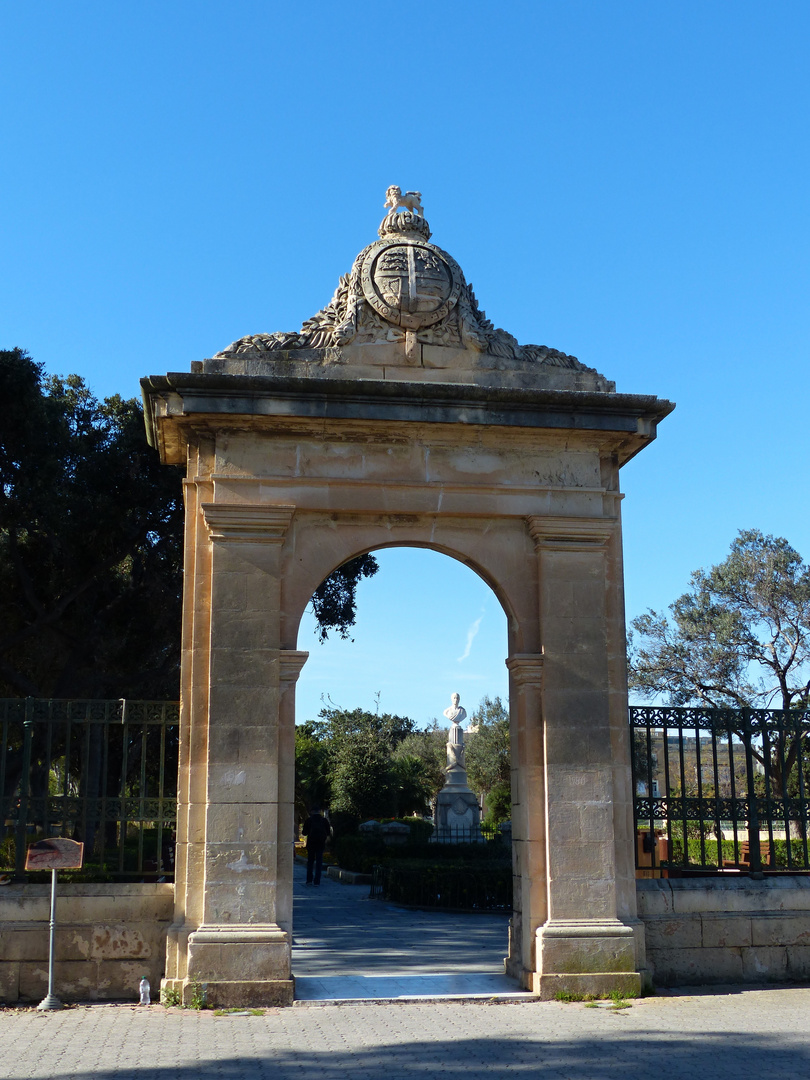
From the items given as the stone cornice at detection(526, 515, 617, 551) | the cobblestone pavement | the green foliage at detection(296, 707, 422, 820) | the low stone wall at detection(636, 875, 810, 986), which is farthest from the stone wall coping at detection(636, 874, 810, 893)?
the green foliage at detection(296, 707, 422, 820)

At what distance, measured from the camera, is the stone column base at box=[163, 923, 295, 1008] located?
8.41 m

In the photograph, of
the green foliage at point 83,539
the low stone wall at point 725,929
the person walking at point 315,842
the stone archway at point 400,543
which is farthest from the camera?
the person walking at point 315,842

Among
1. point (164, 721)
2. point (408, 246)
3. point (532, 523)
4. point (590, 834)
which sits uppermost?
point (408, 246)

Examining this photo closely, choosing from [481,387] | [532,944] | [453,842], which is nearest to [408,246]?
[481,387]

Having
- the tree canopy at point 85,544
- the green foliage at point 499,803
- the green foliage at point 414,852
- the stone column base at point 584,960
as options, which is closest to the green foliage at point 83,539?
the tree canopy at point 85,544

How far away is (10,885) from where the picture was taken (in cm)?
894

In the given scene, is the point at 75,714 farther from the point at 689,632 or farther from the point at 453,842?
the point at 689,632

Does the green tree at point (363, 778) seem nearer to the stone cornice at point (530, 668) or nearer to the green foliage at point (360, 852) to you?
the green foliage at point (360, 852)

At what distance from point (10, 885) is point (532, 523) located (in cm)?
563

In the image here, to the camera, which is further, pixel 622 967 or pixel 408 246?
pixel 408 246

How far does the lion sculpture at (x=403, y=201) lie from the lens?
34.8ft

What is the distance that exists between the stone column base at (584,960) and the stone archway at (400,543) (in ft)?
0.06

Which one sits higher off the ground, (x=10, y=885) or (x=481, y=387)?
(x=481, y=387)

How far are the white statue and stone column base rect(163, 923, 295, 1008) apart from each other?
1957 centimetres
